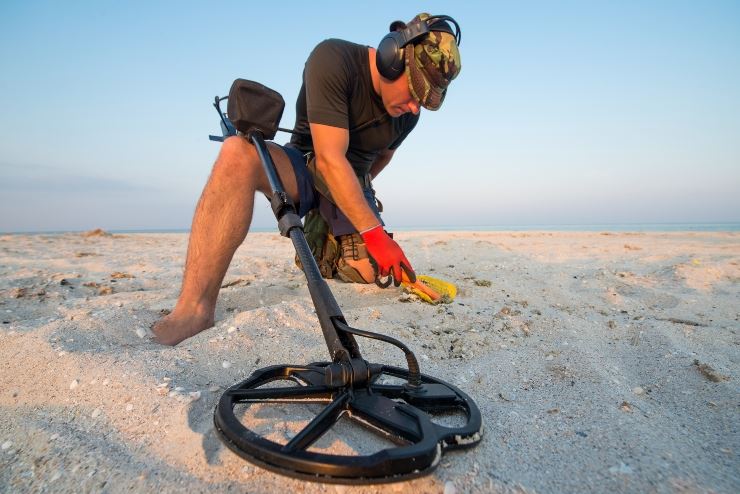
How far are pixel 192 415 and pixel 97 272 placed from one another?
3.52 m

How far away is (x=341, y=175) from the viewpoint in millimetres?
2123

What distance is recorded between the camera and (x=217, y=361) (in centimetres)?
158

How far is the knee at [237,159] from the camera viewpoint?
2094mm

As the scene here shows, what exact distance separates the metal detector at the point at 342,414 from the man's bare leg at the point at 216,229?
0.76 m

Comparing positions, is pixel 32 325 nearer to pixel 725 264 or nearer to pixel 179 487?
pixel 179 487

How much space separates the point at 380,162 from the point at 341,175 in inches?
54.1

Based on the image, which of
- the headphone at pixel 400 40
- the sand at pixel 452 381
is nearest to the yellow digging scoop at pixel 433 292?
the sand at pixel 452 381

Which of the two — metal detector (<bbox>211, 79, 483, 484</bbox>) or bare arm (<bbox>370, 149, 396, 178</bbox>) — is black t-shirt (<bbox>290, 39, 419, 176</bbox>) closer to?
bare arm (<bbox>370, 149, 396, 178</bbox>)

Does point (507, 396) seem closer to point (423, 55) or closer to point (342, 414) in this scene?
point (342, 414)

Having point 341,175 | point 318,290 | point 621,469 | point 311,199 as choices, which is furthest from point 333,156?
point 621,469

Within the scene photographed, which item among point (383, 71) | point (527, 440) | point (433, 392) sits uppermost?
point (383, 71)

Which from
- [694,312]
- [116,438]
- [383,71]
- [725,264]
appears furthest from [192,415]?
[725,264]

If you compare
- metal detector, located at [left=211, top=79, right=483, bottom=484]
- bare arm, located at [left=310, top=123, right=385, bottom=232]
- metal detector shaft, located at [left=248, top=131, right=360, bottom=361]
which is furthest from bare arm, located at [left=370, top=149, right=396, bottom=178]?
metal detector, located at [left=211, top=79, right=483, bottom=484]

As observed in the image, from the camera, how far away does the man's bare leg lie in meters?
1.97
